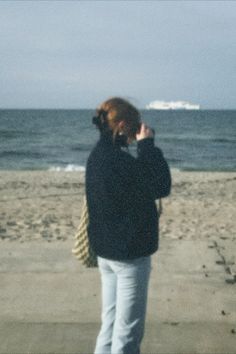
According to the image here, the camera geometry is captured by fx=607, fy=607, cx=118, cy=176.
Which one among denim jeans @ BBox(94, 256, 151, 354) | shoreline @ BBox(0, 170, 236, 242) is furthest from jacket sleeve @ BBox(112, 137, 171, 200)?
shoreline @ BBox(0, 170, 236, 242)

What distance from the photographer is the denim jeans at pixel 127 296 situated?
→ 2.85 metres

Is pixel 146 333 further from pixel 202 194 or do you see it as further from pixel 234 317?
pixel 202 194

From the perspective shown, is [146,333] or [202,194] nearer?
[146,333]

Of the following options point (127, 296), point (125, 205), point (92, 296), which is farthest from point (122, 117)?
point (92, 296)

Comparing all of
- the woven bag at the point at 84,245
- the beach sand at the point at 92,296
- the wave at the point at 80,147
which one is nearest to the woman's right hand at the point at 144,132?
the woven bag at the point at 84,245

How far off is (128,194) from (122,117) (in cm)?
36

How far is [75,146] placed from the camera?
144 ft

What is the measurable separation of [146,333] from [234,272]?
172 cm

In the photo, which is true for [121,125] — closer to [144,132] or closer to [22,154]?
[144,132]

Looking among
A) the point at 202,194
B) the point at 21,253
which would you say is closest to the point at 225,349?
the point at 21,253

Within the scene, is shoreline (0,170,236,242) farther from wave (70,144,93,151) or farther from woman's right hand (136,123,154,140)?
wave (70,144,93,151)

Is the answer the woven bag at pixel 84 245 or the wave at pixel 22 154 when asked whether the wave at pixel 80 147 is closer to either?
the wave at pixel 22 154

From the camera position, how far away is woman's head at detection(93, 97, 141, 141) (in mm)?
2828

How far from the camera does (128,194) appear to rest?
109 inches
